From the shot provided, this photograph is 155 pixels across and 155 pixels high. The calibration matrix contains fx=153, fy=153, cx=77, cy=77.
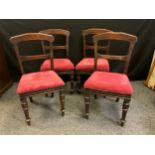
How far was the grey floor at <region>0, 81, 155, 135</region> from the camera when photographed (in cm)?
161

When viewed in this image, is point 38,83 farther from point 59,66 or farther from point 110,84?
point 110,84

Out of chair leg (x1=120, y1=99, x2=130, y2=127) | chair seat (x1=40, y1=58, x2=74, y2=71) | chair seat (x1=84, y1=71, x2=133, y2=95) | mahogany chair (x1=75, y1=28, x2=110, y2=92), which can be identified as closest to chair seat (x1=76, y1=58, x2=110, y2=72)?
mahogany chair (x1=75, y1=28, x2=110, y2=92)

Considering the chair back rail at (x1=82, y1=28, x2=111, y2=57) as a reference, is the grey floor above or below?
below

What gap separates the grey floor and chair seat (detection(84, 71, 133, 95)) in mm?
427

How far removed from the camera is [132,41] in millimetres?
1502

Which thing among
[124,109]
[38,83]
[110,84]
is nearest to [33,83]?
[38,83]

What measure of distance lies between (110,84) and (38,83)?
726 mm

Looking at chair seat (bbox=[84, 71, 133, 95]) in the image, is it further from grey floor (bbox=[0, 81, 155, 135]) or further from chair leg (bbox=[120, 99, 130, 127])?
grey floor (bbox=[0, 81, 155, 135])

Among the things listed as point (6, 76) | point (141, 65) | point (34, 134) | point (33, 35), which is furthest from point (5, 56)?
point (141, 65)

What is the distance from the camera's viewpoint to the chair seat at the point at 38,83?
1519 millimetres

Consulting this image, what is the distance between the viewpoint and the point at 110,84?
5.00 feet

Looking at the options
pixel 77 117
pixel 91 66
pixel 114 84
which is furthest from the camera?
pixel 91 66
